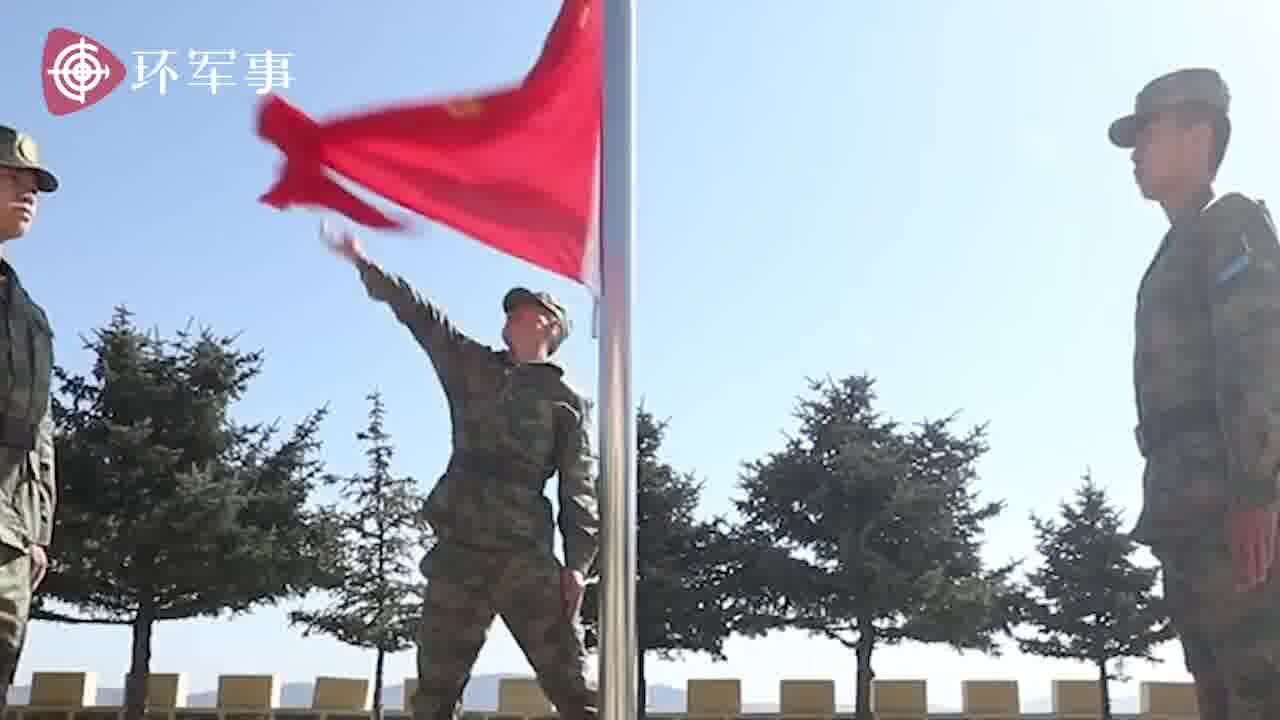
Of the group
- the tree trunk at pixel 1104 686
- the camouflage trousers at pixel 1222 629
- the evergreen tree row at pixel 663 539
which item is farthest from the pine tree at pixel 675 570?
the camouflage trousers at pixel 1222 629

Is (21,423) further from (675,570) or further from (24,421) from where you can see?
(675,570)

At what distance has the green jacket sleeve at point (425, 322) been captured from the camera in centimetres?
435

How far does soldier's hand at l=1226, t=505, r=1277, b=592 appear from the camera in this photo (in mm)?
2886

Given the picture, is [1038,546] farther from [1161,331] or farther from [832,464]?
[1161,331]

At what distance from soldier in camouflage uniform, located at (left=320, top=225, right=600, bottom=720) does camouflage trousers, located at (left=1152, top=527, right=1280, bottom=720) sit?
6.06 feet

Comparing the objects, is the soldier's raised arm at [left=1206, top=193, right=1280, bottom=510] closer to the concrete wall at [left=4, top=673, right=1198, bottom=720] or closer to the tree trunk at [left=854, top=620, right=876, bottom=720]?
the concrete wall at [left=4, top=673, right=1198, bottom=720]

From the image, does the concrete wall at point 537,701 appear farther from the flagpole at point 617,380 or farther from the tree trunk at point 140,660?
the flagpole at point 617,380

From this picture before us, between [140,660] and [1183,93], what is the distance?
66.4ft

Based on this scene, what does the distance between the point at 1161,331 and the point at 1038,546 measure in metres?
22.3

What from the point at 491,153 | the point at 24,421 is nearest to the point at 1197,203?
the point at 491,153

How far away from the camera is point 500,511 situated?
14.5ft

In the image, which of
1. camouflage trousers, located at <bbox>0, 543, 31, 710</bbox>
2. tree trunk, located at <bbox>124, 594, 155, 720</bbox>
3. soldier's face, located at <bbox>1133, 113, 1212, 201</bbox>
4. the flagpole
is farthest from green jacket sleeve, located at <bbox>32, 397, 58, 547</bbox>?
tree trunk, located at <bbox>124, 594, 155, 720</bbox>

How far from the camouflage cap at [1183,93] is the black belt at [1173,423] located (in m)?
0.68

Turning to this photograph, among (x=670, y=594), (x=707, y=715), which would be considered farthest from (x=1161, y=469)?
(x=670, y=594)
